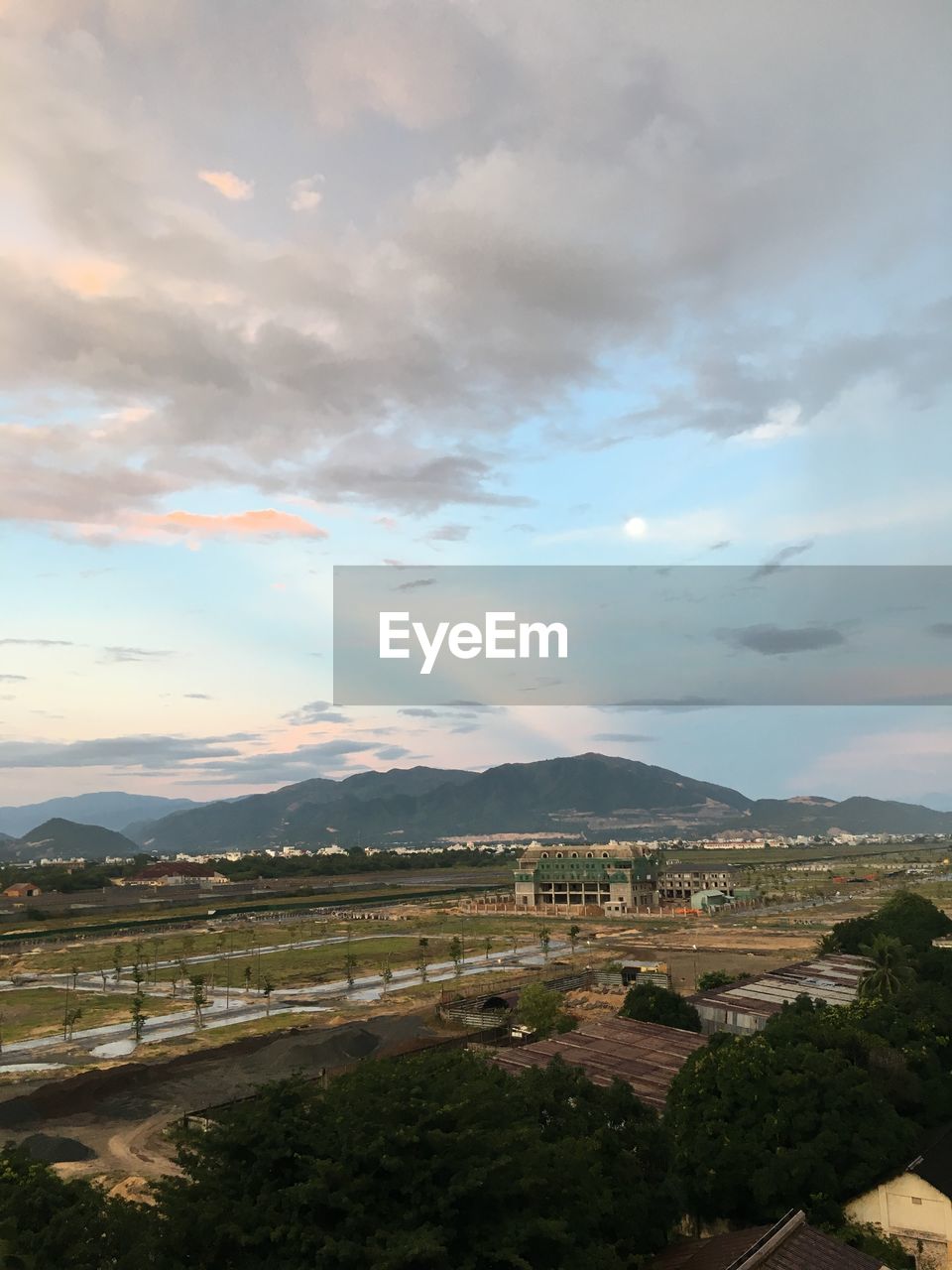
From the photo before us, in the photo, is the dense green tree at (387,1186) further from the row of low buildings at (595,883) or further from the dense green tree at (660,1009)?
the row of low buildings at (595,883)

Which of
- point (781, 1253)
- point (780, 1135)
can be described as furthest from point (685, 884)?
point (781, 1253)

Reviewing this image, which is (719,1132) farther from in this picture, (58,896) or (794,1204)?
(58,896)

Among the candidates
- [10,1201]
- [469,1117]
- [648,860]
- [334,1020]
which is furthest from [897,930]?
[648,860]

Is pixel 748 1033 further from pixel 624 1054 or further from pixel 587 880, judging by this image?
pixel 587 880

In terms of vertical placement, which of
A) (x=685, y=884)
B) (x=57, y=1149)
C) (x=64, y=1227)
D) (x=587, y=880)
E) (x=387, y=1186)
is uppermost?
(x=387, y=1186)

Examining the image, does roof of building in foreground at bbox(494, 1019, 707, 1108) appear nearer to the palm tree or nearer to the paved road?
the palm tree

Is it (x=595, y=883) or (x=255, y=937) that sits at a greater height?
(x=595, y=883)

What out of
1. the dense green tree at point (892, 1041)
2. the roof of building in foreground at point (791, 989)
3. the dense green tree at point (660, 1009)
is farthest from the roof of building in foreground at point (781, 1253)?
the roof of building in foreground at point (791, 989)
